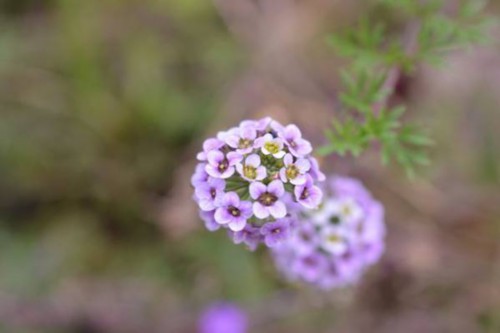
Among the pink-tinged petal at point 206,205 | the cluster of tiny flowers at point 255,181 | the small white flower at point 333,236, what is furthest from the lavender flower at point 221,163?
the small white flower at point 333,236

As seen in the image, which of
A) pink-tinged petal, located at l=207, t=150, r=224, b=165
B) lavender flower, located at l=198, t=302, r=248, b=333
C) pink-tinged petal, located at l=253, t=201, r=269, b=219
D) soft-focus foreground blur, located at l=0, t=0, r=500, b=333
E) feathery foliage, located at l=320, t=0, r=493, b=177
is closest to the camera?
pink-tinged petal, located at l=253, t=201, r=269, b=219

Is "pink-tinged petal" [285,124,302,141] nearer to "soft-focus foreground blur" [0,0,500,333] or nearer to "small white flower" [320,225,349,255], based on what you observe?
"small white flower" [320,225,349,255]

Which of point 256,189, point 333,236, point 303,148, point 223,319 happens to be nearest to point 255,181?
point 256,189

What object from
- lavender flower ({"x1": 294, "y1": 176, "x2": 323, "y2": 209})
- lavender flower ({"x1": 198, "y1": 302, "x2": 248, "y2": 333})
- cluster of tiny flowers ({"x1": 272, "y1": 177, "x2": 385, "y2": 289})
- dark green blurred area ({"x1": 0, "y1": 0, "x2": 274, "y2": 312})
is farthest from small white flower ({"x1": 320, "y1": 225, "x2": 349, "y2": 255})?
dark green blurred area ({"x1": 0, "y1": 0, "x2": 274, "y2": 312})

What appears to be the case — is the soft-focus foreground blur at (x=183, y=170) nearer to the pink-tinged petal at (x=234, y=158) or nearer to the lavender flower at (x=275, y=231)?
the lavender flower at (x=275, y=231)

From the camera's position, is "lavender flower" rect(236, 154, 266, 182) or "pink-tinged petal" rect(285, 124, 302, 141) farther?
"pink-tinged petal" rect(285, 124, 302, 141)

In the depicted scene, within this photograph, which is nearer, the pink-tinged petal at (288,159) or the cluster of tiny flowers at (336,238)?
the pink-tinged petal at (288,159)

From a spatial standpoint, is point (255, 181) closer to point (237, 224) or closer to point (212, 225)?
point (237, 224)
